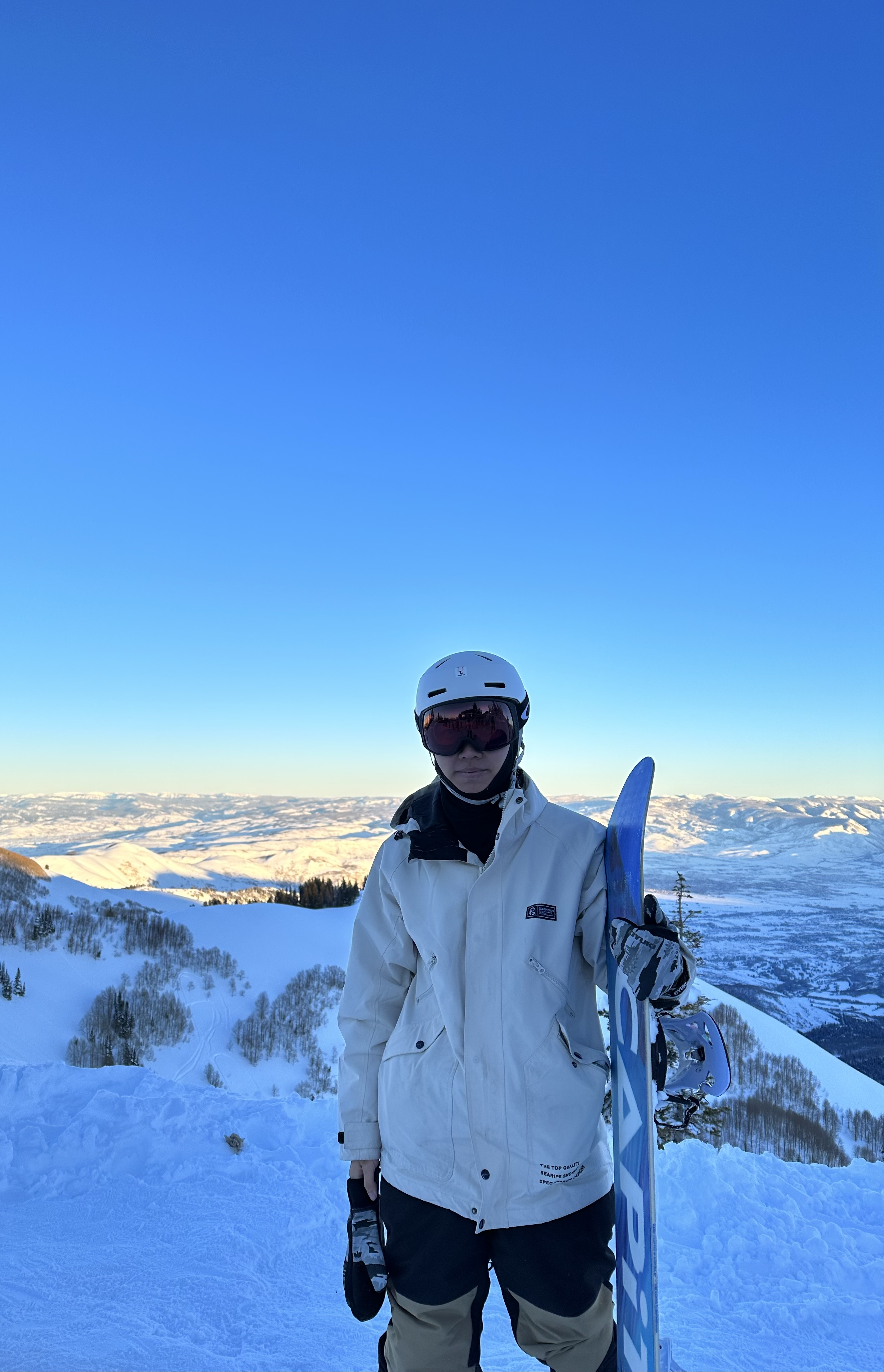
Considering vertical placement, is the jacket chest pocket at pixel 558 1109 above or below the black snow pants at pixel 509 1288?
above

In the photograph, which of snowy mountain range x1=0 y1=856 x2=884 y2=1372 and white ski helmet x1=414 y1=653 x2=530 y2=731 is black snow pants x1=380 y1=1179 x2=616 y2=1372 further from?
snowy mountain range x1=0 y1=856 x2=884 y2=1372

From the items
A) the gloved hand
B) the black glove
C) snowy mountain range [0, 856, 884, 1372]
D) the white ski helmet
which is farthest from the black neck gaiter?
snowy mountain range [0, 856, 884, 1372]

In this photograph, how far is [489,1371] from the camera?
11.9 feet

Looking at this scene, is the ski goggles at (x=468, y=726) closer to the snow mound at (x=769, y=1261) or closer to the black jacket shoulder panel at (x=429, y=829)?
the black jacket shoulder panel at (x=429, y=829)

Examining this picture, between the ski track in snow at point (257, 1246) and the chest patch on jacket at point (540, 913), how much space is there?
2.99 meters

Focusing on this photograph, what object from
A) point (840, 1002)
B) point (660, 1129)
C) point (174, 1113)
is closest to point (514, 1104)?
point (174, 1113)

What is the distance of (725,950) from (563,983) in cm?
8167

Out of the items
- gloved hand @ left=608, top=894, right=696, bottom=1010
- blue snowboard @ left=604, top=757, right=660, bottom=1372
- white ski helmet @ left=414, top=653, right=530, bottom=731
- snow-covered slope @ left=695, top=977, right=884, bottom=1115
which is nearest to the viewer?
gloved hand @ left=608, top=894, right=696, bottom=1010

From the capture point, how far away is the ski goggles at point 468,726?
8.91 feet

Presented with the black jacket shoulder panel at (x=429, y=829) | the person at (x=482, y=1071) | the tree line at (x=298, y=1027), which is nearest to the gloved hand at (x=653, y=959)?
the person at (x=482, y=1071)

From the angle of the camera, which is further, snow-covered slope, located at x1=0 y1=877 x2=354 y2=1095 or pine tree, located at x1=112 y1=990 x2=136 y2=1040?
pine tree, located at x1=112 y1=990 x2=136 y2=1040

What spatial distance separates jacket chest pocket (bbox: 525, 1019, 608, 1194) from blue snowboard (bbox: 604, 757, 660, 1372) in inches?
8.2

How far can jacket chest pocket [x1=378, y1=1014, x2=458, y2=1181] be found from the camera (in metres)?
2.30

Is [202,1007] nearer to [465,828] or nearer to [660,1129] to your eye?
[660,1129]
